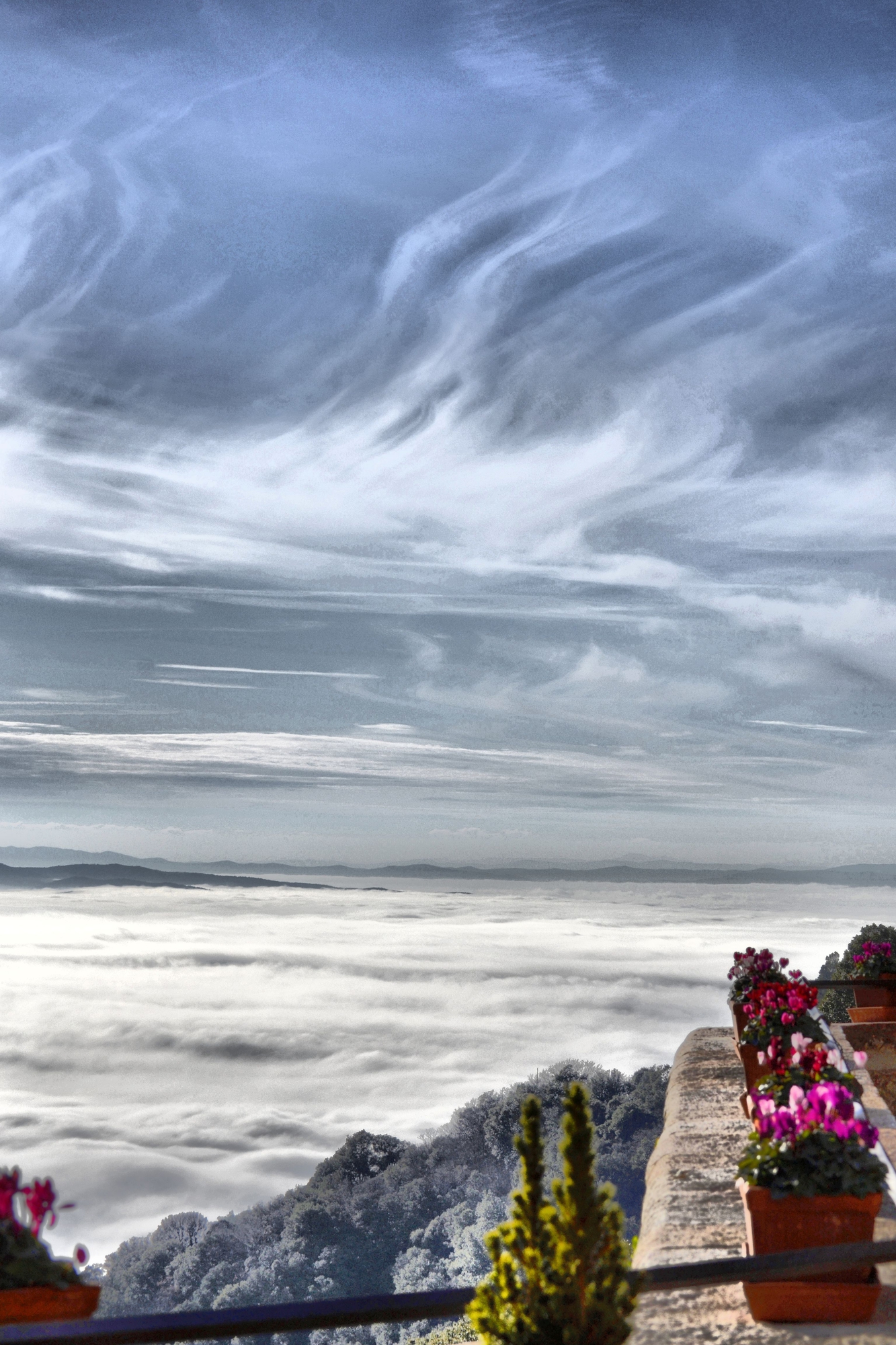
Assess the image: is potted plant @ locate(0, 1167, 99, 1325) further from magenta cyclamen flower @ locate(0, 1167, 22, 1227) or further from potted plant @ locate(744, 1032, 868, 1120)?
potted plant @ locate(744, 1032, 868, 1120)

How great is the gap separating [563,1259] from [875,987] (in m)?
9.08

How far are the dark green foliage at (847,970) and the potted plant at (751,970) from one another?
124 cm

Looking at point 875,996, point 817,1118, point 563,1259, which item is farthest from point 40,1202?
point 875,996

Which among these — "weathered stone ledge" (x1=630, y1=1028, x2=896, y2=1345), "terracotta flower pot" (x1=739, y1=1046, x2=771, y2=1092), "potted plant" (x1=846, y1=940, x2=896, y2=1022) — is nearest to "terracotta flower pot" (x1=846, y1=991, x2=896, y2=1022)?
"potted plant" (x1=846, y1=940, x2=896, y2=1022)

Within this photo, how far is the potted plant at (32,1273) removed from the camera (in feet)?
8.50

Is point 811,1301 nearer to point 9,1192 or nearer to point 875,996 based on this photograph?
point 9,1192

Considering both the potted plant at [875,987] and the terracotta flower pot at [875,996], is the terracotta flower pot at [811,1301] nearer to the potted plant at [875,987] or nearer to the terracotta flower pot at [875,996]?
the terracotta flower pot at [875,996]

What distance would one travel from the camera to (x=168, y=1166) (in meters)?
54.5

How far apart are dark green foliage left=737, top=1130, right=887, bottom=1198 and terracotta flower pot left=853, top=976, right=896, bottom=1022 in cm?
666

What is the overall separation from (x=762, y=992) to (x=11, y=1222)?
518 cm

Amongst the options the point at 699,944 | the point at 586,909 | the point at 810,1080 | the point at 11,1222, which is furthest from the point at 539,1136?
the point at 586,909

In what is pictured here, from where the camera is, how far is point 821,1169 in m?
3.64

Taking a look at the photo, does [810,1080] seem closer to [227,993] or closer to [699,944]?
[699,944]

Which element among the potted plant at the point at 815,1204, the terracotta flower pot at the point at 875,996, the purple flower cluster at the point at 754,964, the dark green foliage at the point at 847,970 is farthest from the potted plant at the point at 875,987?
the potted plant at the point at 815,1204
